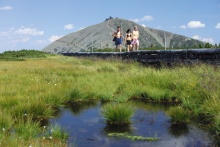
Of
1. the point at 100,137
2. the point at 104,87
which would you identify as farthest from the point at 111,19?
the point at 100,137

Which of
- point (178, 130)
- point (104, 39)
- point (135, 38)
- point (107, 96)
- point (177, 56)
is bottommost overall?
point (178, 130)

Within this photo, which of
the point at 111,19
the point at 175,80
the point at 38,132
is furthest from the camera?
the point at 111,19

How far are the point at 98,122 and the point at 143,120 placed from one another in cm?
108

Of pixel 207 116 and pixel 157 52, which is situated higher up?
pixel 157 52

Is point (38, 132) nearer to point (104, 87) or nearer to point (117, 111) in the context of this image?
point (117, 111)

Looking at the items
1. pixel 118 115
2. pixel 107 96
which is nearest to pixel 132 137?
pixel 118 115

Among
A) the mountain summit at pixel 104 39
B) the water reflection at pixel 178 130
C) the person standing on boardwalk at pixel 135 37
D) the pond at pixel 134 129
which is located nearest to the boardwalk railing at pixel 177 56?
the person standing on boardwalk at pixel 135 37

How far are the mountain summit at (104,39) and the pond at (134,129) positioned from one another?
54900mm

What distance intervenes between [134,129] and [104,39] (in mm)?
62039

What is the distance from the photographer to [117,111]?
8.17 metres

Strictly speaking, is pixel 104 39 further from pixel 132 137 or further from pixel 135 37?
→ pixel 132 137

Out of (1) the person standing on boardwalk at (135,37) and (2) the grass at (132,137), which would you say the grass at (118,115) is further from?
(1) the person standing on boardwalk at (135,37)

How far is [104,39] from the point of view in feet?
227

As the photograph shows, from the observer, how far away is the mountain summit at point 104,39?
69.2m
